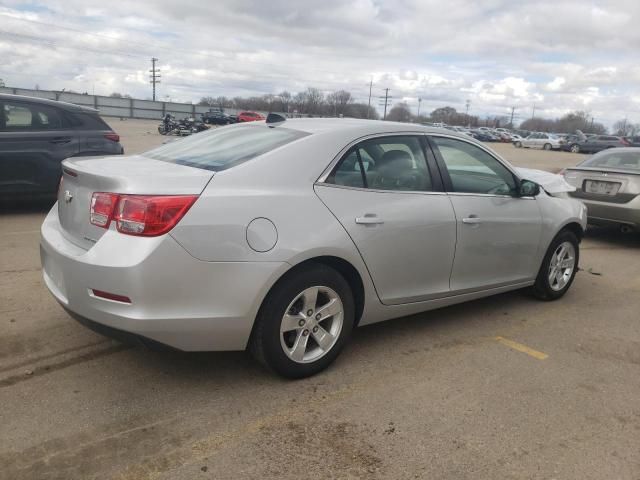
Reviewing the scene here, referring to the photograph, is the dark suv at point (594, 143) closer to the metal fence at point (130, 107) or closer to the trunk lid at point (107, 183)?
the metal fence at point (130, 107)

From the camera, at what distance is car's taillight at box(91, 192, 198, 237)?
9.20 feet

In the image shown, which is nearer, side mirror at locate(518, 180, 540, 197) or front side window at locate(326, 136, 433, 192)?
front side window at locate(326, 136, 433, 192)

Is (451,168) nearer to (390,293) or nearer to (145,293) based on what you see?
(390,293)

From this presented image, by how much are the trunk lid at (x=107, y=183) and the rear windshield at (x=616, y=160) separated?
269 inches

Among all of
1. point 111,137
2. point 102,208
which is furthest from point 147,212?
point 111,137

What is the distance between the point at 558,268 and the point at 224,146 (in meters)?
3.25

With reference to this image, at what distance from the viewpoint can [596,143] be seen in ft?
141

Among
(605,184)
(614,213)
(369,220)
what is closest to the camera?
(369,220)

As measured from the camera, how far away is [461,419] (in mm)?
3027

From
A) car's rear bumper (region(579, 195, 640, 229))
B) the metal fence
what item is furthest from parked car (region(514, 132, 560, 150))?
car's rear bumper (region(579, 195, 640, 229))

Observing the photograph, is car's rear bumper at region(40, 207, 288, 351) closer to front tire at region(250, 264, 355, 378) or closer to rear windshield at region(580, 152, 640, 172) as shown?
front tire at region(250, 264, 355, 378)

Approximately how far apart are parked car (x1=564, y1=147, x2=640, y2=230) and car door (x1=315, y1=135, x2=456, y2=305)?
4750 mm

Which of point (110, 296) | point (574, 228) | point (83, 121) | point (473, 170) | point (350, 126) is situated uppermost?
point (350, 126)

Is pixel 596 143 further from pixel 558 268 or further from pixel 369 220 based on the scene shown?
pixel 369 220
